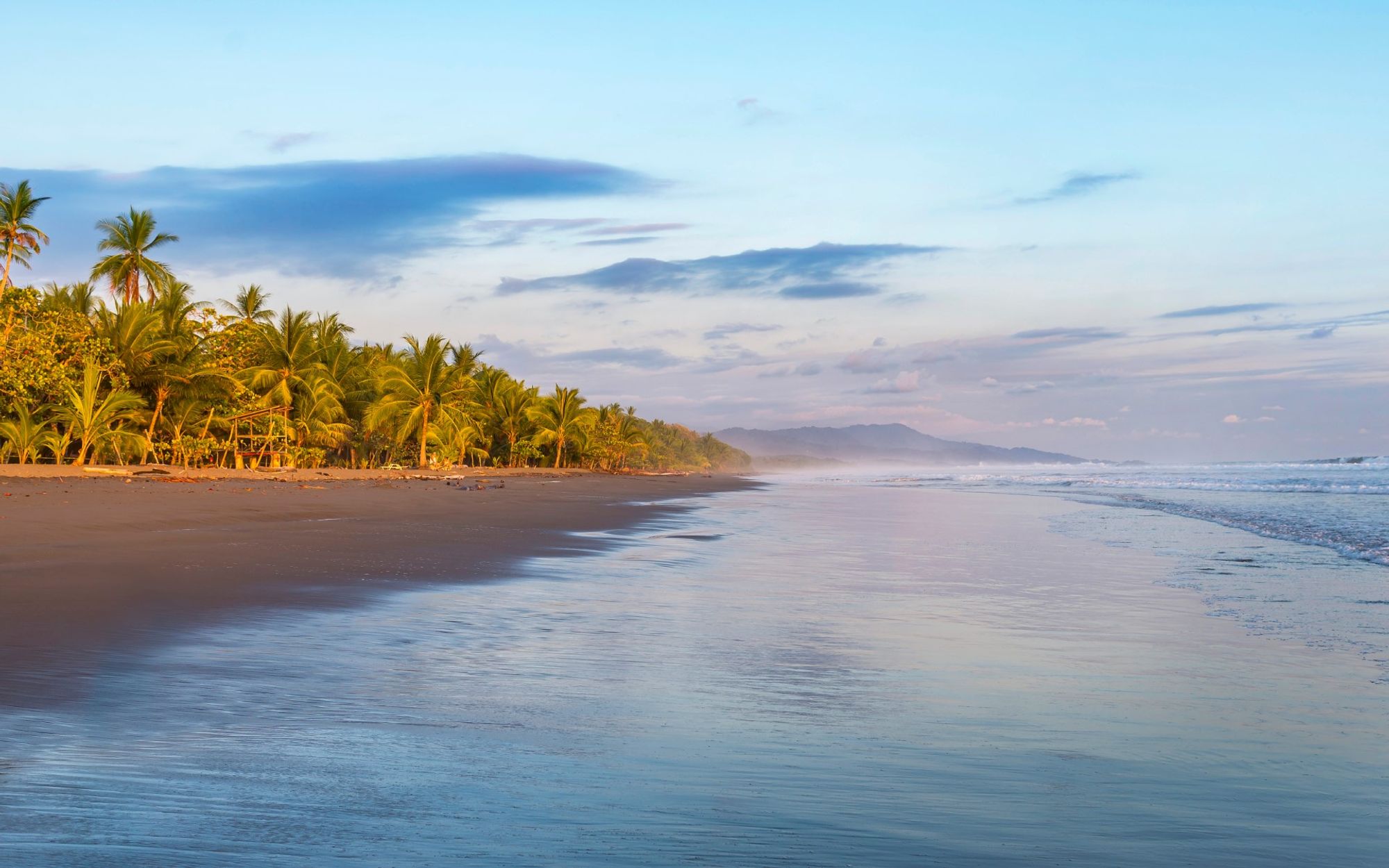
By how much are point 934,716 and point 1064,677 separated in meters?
1.53

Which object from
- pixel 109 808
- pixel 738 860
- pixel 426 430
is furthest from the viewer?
pixel 426 430

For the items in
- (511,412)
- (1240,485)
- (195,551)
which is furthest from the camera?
(511,412)

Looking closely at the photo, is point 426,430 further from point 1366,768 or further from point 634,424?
point 1366,768

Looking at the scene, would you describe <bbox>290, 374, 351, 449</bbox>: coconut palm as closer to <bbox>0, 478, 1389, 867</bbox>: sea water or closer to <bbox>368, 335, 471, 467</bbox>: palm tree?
<bbox>368, 335, 471, 467</bbox>: palm tree

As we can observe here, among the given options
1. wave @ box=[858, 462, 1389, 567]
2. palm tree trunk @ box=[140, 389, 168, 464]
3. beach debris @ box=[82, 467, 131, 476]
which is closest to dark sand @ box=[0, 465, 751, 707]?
beach debris @ box=[82, 467, 131, 476]

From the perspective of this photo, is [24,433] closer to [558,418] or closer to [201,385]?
[201,385]

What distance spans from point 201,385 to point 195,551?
85.1ft

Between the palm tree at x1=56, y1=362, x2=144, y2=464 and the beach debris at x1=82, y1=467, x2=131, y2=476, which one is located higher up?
the palm tree at x1=56, y1=362, x2=144, y2=464

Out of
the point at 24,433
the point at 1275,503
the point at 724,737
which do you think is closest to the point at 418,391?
the point at 24,433

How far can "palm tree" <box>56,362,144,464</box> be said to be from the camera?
98.1 ft

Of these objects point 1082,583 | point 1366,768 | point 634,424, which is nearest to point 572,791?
point 1366,768

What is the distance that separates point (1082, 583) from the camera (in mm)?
11195

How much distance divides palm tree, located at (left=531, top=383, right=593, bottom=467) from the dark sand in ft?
129

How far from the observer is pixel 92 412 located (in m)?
30.5
